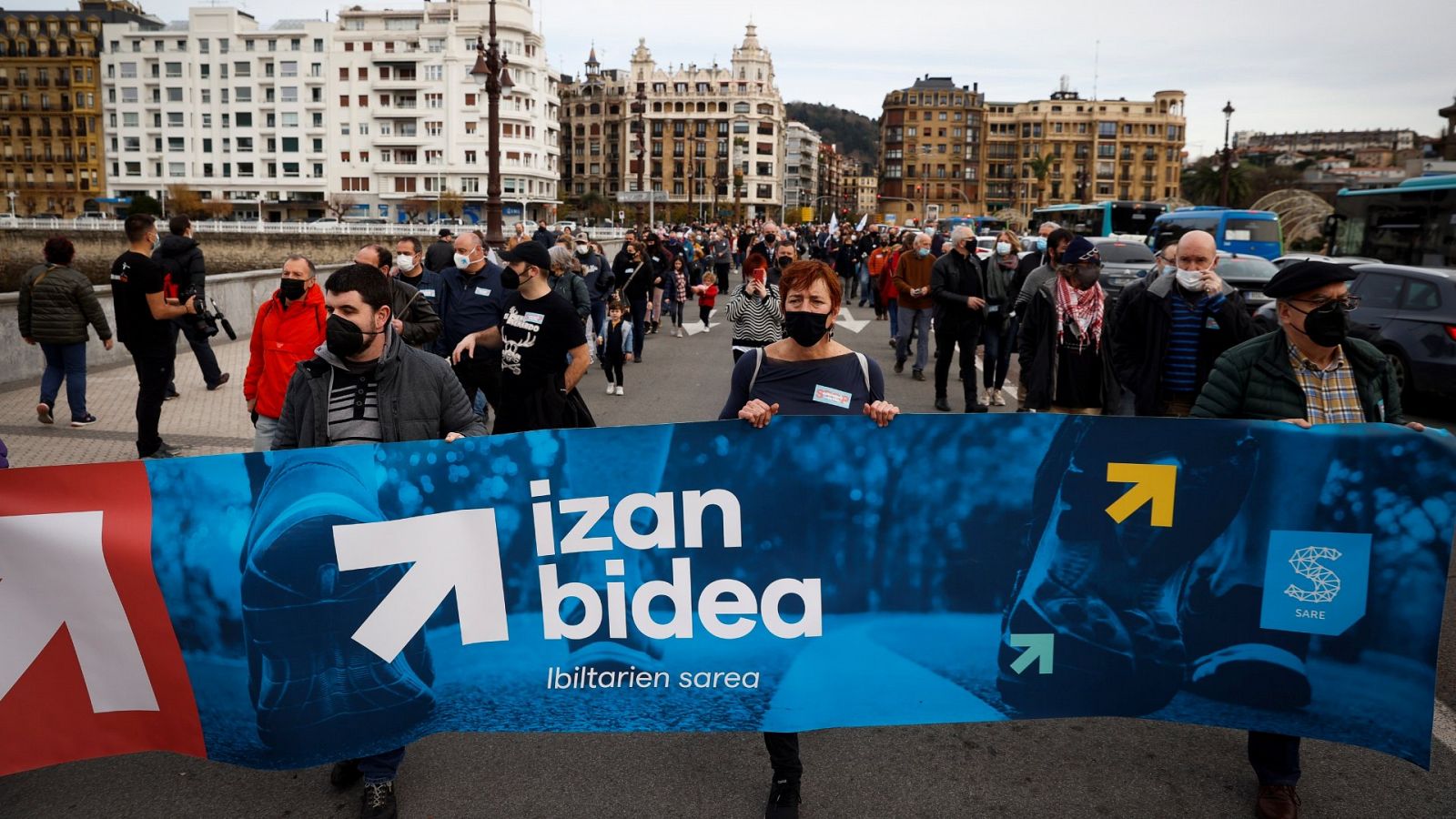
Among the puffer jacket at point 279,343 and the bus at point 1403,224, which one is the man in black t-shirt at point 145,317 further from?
the bus at point 1403,224

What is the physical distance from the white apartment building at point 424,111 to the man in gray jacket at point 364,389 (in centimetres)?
10424

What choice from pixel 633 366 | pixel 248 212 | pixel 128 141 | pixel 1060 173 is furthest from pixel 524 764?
pixel 1060 173

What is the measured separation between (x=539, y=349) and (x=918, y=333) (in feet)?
28.4

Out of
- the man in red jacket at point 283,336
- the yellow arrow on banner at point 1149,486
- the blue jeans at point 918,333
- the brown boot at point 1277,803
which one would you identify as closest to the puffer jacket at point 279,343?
the man in red jacket at point 283,336

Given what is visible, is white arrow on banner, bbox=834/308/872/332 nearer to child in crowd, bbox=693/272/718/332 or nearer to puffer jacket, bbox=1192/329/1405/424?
child in crowd, bbox=693/272/718/332

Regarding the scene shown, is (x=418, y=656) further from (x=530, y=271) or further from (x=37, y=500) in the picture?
(x=530, y=271)

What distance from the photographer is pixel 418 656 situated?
3.67m

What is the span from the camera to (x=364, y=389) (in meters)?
3.97

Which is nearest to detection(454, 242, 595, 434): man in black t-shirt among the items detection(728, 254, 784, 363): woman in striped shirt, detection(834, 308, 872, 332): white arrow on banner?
detection(728, 254, 784, 363): woman in striped shirt

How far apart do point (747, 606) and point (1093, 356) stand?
4.52m

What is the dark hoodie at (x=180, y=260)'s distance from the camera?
413 inches

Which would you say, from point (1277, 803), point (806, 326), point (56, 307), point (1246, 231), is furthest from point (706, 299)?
point (1246, 231)

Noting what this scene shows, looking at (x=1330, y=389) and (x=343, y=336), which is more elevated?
(x=343, y=336)

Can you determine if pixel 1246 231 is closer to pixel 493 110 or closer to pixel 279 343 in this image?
pixel 493 110
